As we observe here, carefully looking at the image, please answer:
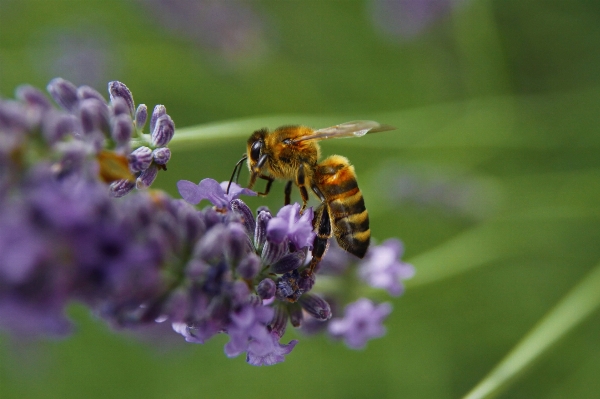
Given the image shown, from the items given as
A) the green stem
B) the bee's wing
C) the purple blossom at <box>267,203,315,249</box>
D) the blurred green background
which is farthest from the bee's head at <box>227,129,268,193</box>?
the blurred green background

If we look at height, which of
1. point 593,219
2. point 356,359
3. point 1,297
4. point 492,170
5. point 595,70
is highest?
point 1,297

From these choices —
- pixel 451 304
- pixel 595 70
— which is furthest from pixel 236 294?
pixel 595 70

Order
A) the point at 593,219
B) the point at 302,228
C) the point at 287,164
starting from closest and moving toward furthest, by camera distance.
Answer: the point at 302,228, the point at 287,164, the point at 593,219

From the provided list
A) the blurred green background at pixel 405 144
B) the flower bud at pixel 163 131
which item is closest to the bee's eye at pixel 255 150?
the flower bud at pixel 163 131

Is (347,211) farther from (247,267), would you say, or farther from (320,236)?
(247,267)

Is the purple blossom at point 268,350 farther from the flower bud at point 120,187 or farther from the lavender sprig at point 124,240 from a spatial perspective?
the flower bud at point 120,187

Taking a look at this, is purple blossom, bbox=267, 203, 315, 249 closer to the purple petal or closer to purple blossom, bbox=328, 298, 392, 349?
the purple petal

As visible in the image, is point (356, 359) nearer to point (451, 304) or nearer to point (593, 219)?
point (451, 304)

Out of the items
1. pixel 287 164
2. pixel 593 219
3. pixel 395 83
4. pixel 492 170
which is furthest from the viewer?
pixel 395 83
